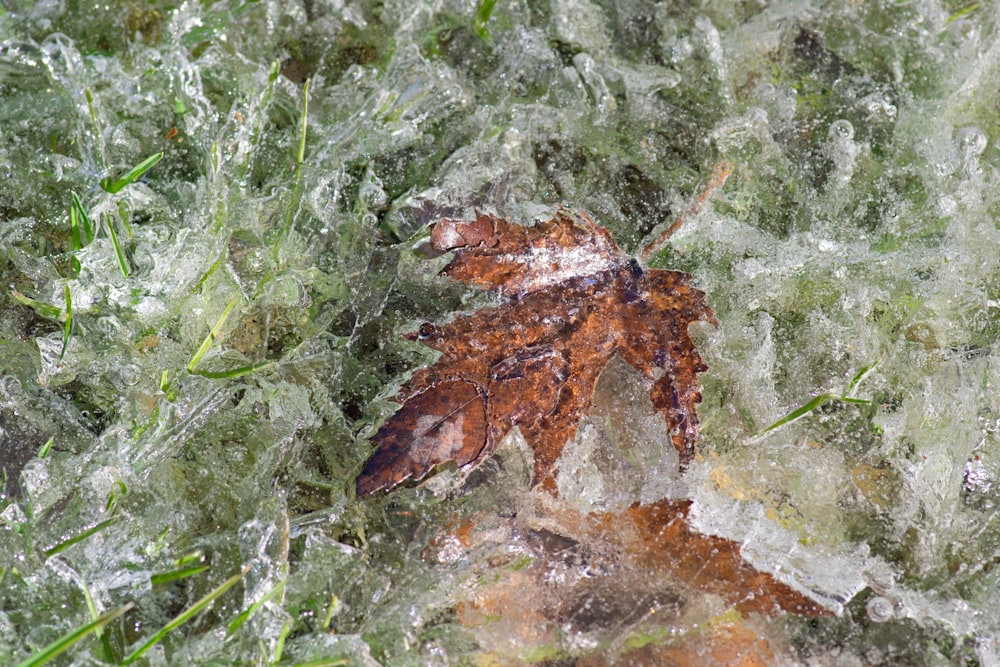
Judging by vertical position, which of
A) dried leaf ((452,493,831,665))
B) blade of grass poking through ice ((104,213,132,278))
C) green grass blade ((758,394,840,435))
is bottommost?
dried leaf ((452,493,831,665))

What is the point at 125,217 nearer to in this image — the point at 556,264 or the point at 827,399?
the point at 556,264

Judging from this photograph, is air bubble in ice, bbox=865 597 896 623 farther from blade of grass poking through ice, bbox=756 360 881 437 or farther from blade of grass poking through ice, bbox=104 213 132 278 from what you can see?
blade of grass poking through ice, bbox=104 213 132 278

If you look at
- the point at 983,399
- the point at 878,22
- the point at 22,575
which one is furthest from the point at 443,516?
the point at 878,22

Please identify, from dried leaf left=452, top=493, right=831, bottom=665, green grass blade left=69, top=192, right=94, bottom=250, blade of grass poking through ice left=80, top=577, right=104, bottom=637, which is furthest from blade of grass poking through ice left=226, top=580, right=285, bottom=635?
green grass blade left=69, top=192, right=94, bottom=250

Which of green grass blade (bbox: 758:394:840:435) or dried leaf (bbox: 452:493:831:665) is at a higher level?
green grass blade (bbox: 758:394:840:435)

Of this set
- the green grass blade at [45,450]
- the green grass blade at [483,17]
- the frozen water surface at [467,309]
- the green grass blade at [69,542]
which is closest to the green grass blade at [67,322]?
the frozen water surface at [467,309]

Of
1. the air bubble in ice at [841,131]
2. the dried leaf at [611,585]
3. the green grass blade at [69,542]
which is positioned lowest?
the dried leaf at [611,585]

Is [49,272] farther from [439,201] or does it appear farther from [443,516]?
[443,516]

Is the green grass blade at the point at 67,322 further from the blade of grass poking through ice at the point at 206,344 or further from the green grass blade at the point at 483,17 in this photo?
the green grass blade at the point at 483,17
